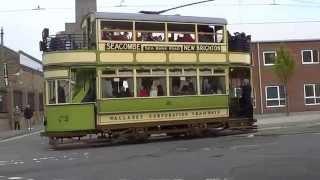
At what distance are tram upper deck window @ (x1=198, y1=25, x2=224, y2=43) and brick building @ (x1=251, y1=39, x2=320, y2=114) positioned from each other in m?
28.9

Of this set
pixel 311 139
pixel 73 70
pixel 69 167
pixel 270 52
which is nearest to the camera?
pixel 69 167

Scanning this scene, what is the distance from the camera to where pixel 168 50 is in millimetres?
26438

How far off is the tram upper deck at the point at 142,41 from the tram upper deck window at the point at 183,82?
41 centimetres

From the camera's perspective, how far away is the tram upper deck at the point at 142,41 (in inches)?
995

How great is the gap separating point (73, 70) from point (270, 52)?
33871mm

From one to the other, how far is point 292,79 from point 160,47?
31.9 meters

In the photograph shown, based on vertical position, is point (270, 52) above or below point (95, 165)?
above

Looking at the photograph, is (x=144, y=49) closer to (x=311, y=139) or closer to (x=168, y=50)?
(x=168, y=50)

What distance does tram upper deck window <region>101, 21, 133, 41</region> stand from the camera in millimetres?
25453

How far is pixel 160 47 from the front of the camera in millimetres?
26297

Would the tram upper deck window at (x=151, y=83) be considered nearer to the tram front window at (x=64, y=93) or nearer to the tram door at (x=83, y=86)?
the tram door at (x=83, y=86)

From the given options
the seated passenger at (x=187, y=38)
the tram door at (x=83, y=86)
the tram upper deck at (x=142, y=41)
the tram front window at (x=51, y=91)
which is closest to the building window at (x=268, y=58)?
the tram upper deck at (x=142, y=41)

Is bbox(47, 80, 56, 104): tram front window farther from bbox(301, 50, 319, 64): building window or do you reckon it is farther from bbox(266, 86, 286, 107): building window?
bbox(301, 50, 319, 64): building window

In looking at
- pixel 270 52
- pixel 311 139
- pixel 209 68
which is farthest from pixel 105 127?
pixel 270 52
